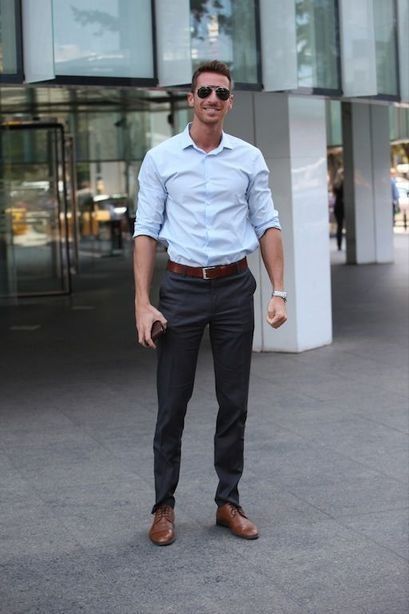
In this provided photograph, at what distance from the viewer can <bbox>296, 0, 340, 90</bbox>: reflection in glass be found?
1238 cm

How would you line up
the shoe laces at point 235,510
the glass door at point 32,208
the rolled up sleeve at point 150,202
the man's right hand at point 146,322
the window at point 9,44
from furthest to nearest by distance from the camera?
the glass door at point 32,208
the window at point 9,44
the shoe laces at point 235,510
the rolled up sleeve at point 150,202
the man's right hand at point 146,322

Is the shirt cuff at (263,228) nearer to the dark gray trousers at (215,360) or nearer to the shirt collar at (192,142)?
the dark gray trousers at (215,360)

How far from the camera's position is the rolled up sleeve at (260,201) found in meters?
5.88

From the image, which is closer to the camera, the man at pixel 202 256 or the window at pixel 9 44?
the man at pixel 202 256

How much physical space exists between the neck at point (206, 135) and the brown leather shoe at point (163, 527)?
5.65 ft

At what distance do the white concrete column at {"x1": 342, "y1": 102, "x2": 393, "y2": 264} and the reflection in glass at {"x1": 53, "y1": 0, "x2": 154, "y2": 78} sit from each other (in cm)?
1426

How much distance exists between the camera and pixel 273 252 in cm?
593

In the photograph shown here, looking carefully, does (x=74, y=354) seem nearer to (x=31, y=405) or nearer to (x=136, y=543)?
(x=31, y=405)

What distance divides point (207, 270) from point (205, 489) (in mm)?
1740

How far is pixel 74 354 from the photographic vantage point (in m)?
13.4

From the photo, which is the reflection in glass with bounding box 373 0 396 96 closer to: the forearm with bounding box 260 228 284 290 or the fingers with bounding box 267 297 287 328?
the forearm with bounding box 260 228 284 290

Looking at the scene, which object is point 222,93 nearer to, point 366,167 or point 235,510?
point 235,510

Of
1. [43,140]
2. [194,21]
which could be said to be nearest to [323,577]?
[194,21]

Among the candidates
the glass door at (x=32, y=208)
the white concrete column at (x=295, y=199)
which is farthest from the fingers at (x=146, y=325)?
the glass door at (x=32, y=208)
